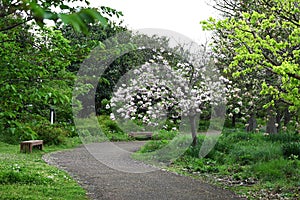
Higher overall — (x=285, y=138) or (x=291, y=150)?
(x=285, y=138)

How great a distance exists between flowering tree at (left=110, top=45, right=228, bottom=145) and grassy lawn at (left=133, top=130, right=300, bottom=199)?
99 cm

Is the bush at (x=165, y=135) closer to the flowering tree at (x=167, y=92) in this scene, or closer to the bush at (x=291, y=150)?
the flowering tree at (x=167, y=92)

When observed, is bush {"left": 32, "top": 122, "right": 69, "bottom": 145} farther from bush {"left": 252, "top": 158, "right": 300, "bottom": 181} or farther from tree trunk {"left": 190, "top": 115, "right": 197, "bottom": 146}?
bush {"left": 252, "top": 158, "right": 300, "bottom": 181}

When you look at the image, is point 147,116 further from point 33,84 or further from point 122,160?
point 33,84

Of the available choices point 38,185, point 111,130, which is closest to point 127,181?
point 38,185

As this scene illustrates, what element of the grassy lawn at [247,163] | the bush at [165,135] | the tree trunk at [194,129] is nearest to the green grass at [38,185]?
the grassy lawn at [247,163]

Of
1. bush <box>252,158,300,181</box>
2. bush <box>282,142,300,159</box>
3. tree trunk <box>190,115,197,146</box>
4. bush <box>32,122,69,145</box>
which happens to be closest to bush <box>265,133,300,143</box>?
bush <box>282,142,300,159</box>

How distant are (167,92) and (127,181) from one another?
12.3ft

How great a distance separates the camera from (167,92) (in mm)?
10648

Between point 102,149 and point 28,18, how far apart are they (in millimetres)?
9464

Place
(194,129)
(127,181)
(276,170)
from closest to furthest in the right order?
(127,181)
(276,170)
(194,129)

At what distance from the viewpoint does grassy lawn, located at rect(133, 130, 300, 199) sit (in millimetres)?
6836

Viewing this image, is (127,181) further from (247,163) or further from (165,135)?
(165,135)

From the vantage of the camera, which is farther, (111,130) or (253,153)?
(111,130)
